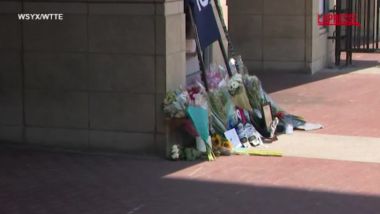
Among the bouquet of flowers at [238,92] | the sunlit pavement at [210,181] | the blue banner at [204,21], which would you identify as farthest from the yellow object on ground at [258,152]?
the blue banner at [204,21]

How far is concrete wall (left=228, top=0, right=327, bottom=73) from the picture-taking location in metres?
14.8

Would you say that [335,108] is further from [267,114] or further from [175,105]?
[175,105]

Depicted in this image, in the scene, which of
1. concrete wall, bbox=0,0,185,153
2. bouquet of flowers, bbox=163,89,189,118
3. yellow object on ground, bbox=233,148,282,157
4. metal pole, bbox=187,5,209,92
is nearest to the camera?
bouquet of flowers, bbox=163,89,189,118

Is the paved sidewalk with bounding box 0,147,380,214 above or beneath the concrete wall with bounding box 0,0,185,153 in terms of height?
beneath

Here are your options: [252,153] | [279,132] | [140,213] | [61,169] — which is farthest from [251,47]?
[140,213]

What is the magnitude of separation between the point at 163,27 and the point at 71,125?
1.56m

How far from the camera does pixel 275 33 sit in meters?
15.0

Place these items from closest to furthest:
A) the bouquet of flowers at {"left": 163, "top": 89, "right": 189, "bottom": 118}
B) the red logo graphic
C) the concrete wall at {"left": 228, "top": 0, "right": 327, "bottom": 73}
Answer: the bouquet of flowers at {"left": 163, "top": 89, "right": 189, "bottom": 118}
the concrete wall at {"left": 228, "top": 0, "right": 327, "bottom": 73}
the red logo graphic

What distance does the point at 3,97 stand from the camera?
28.2 feet

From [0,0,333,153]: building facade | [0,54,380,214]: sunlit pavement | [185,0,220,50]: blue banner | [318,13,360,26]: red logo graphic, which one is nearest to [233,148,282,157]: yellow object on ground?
[0,54,380,214]: sunlit pavement

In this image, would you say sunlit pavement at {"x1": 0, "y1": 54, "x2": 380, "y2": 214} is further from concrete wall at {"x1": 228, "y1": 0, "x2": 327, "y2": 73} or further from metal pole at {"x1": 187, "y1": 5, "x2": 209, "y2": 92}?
concrete wall at {"x1": 228, "y1": 0, "x2": 327, "y2": 73}

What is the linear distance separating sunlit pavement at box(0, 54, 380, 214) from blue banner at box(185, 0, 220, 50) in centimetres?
147

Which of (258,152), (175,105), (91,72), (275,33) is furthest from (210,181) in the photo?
A: (275,33)

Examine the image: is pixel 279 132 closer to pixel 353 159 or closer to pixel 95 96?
pixel 353 159
